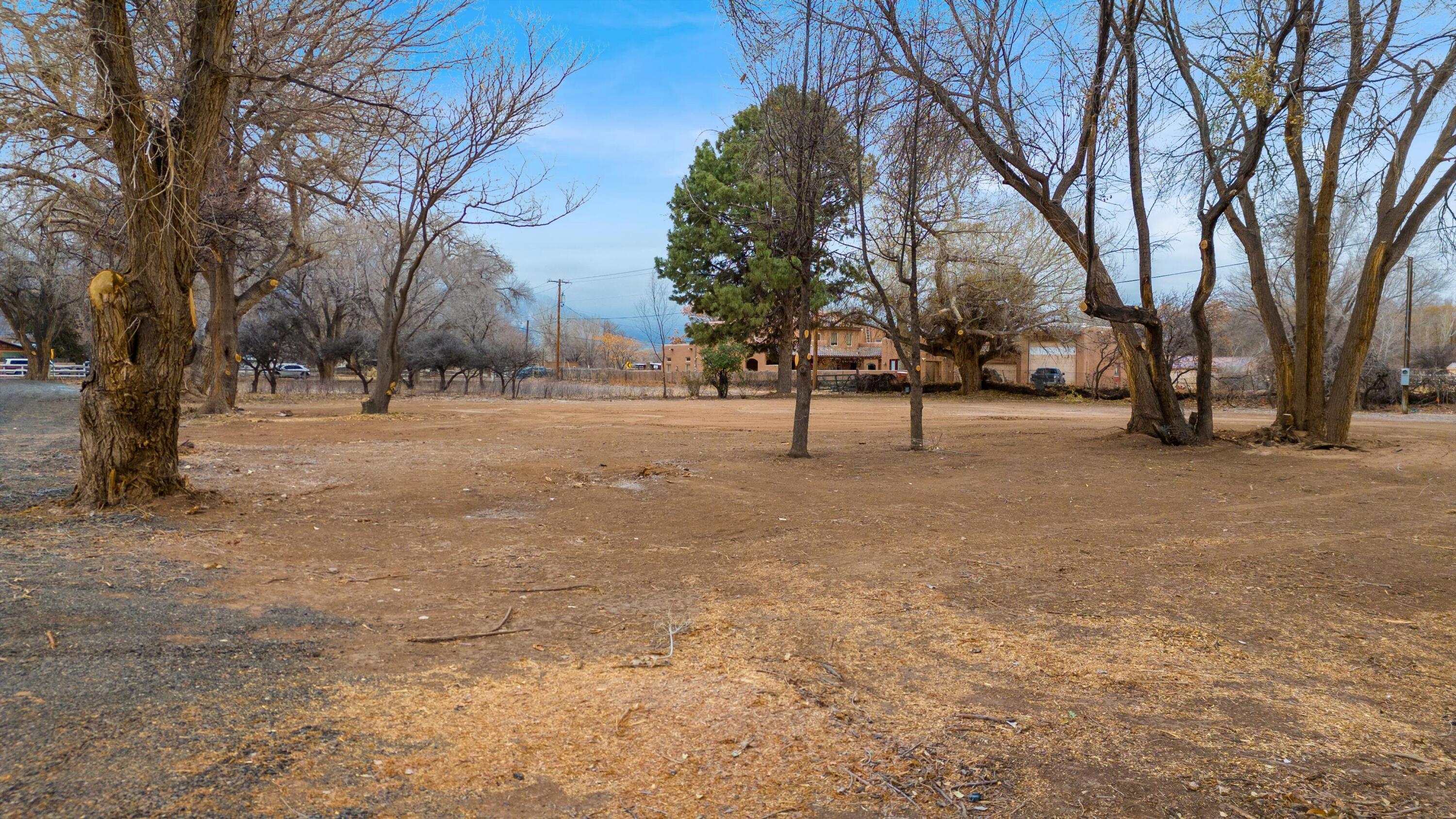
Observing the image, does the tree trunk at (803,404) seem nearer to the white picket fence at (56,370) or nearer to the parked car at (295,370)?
the parked car at (295,370)

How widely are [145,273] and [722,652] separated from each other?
596cm

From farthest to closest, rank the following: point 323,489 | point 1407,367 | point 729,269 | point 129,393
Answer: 1. point 729,269
2. point 1407,367
3. point 323,489
4. point 129,393

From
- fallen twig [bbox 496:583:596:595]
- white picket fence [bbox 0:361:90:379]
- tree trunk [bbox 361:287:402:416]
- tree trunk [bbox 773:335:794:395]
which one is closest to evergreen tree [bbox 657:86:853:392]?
tree trunk [bbox 773:335:794:395]

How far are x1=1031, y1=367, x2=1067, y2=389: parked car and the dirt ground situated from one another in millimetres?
35656

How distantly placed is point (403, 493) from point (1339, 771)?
294 inches

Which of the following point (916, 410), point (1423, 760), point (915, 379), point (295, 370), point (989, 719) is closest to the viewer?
point (1423, 760)

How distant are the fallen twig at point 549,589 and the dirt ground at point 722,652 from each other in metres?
0.04

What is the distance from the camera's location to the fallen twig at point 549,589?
4.99m

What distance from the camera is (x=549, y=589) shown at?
16.6ft

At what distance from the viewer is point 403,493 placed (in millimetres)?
8148

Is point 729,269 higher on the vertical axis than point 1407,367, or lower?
higher

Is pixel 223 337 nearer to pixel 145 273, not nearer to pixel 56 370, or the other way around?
pixel 145 273

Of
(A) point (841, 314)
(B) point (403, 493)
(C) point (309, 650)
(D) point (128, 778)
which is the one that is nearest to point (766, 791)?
(D) point (128, 778)

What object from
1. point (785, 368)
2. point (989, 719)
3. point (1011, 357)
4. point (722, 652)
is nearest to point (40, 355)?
point (785, 368)
